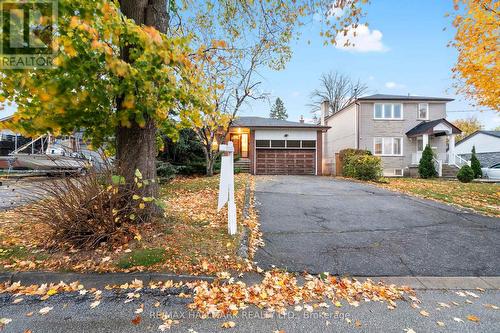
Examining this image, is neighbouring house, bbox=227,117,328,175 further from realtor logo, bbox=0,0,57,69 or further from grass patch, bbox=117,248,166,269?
realtor logo, bbox=0,0,57,69

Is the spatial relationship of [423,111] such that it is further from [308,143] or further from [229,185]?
[229,185]

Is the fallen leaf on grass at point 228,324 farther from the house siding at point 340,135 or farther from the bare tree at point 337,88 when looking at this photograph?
the bare tree at point 337,88

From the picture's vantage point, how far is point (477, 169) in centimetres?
1620

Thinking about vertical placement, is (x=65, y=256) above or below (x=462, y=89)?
below

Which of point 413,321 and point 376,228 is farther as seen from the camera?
point 376,228

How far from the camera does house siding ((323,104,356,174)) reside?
20062mm

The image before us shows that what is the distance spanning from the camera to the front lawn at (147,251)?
3.25 m

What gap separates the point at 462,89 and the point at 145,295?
13.1 meters

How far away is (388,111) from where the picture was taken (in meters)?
19.4

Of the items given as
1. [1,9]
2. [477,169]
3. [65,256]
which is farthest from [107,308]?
[477,169]

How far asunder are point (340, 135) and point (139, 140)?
21.6 meters

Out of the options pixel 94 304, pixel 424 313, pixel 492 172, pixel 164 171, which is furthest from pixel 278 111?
pixel 94 304

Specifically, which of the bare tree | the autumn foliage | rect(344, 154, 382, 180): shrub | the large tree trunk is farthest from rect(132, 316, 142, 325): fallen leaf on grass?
the bare tree

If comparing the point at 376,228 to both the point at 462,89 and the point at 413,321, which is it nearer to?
the point at 413,321
